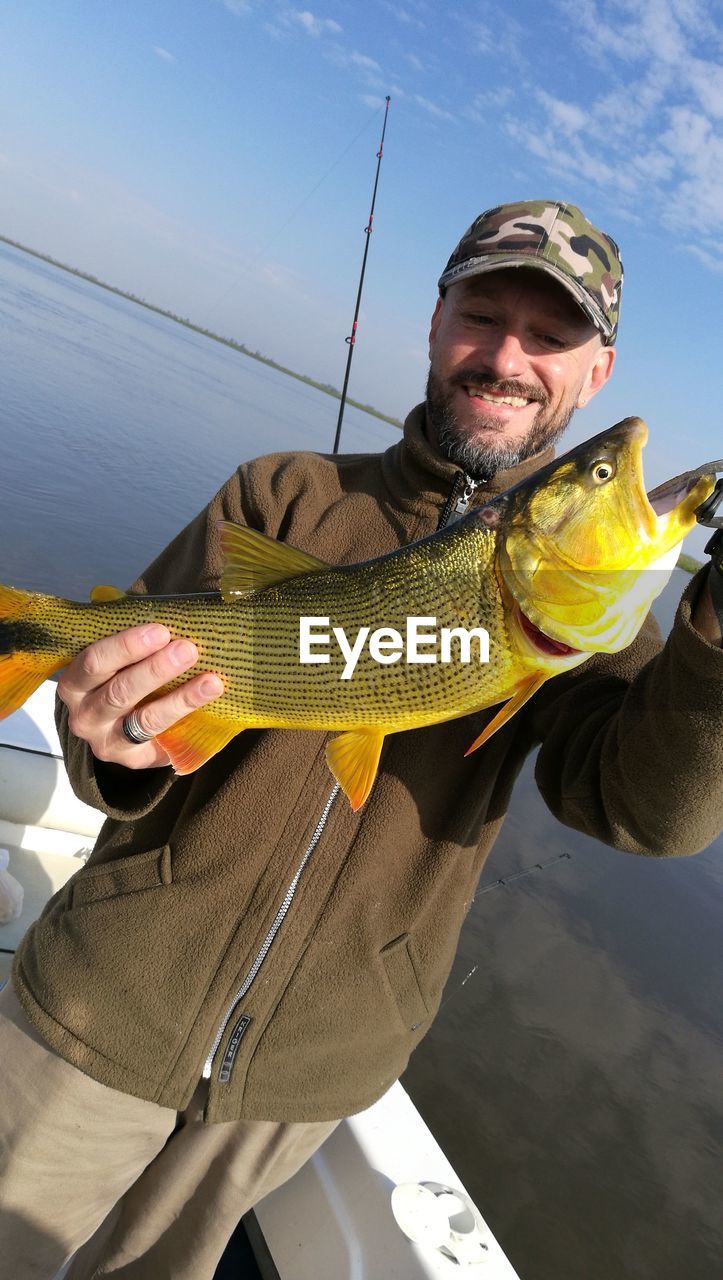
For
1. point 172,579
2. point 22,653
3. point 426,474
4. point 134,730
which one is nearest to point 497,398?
point 426,474

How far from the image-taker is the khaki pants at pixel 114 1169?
2588 millimetres

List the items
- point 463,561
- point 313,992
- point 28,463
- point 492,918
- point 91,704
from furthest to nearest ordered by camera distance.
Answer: point 28,463 < point 492,918 < point 313,992 < point 91,704 < point 463,561

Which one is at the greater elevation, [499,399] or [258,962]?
[499,399]

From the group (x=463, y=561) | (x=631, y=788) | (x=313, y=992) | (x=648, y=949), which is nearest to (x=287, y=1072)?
(x=313, y=992)

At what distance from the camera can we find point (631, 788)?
219cm

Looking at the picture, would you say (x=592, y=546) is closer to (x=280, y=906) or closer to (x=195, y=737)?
(x=195, y=737)

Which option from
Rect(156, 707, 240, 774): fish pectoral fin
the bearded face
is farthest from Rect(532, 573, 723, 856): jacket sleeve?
Rect(156, 707, 240, 774): fish pectoral fin

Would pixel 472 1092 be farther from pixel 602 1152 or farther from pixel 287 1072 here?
pixel 287 1072

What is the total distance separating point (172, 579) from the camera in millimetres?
2955

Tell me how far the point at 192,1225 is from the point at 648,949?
565 centimetres

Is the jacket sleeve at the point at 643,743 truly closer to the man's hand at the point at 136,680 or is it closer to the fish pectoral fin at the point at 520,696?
the fish pectoral fin at the point at 520,696

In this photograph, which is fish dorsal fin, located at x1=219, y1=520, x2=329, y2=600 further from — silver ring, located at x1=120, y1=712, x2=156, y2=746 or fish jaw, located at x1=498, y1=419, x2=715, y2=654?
fish jaw, located at x1=498, y1=419, x2=715, y2=654

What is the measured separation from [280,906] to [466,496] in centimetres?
158

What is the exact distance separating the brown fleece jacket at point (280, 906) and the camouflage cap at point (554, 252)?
1304 millimetres
